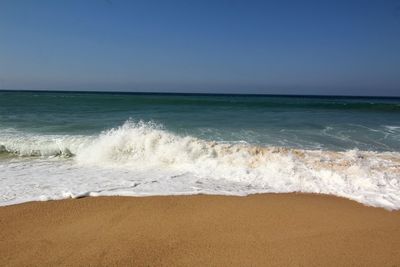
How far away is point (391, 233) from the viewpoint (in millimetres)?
3734

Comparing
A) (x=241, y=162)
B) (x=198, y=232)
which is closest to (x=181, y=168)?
(x=241, y=162)

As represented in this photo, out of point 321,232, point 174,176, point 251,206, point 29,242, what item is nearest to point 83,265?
point 29,242

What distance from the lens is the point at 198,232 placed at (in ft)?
12.0

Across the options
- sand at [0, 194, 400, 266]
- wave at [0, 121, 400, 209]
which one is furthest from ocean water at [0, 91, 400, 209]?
sand at [0, 194, 400, 266]

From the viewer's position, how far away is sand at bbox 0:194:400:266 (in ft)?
10.3

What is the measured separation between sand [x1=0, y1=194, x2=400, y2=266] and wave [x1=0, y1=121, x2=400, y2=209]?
2.59 feet

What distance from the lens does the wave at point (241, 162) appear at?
5445 mm

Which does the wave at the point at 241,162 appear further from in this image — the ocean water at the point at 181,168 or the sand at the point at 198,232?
the sand at the point at 198,232

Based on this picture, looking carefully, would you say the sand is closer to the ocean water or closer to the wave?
the ocean water

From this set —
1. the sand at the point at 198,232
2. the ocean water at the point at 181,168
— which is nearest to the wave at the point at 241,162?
the ocean water at the point at 181,168

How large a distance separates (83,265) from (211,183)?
3063mm

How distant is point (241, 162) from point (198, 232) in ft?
11.5

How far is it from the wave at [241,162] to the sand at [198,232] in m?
0.79

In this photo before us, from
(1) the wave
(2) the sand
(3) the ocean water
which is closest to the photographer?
(2) the sand
